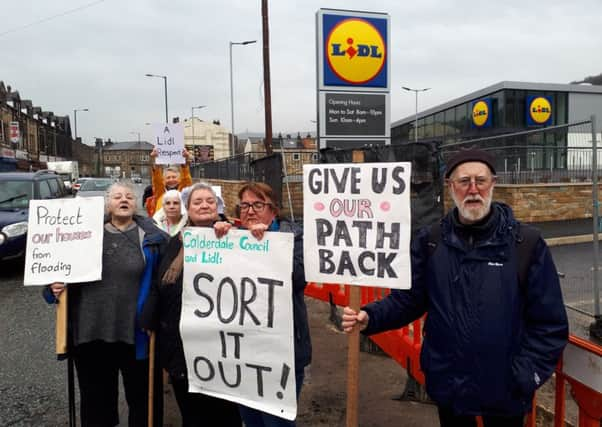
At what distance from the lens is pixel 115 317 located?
2842 mm

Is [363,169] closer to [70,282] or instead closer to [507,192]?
[70,282]

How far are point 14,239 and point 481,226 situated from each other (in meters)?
8.20

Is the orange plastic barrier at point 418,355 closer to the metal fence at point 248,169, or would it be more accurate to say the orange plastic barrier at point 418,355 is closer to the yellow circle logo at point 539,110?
the metal fence at point 248,169

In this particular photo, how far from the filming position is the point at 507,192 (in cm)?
1047

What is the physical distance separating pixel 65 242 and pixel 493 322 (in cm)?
255

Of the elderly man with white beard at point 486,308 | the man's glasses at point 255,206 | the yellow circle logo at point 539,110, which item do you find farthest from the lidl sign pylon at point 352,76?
the yellow circle logo at point 539,110

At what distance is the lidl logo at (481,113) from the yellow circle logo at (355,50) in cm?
2290

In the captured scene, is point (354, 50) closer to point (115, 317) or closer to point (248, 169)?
point (115, 317)

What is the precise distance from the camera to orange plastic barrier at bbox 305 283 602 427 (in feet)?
6.98

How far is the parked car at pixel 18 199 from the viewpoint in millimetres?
7953

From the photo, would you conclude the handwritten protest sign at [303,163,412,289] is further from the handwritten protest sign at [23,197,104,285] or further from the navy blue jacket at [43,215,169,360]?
the handwritten protest sign at [23,197,104,285]

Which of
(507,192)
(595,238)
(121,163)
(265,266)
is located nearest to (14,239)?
(265,266)

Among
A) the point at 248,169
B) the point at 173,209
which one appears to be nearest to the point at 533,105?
the point at 248,169

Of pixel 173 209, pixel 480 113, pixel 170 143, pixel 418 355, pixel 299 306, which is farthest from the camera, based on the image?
pixel 480 113
